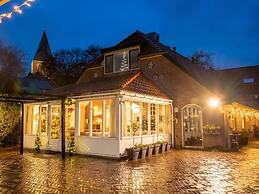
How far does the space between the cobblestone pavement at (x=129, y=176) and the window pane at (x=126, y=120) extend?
1759mm

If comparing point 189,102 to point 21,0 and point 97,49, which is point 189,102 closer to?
point 21,0

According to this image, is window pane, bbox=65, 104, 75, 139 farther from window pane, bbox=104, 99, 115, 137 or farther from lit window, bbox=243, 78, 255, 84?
lit window, bbox=243, 78, 255, 84

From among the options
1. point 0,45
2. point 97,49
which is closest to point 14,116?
point 0,45

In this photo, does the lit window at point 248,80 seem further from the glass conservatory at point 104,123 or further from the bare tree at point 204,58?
the glass conservatory at point 104,123

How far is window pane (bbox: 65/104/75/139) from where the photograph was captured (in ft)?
41.5

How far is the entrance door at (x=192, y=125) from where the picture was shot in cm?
1462

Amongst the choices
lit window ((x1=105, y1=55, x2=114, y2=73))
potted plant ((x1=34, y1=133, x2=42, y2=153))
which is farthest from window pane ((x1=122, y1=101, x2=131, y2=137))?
lit window ((x1=105, y1=55, x2=114, y2=73))

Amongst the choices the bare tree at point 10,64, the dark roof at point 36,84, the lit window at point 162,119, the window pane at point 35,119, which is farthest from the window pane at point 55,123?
the dark roof at point 36,84

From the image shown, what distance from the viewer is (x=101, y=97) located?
1134 cm

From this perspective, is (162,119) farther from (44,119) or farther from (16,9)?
(16,9)

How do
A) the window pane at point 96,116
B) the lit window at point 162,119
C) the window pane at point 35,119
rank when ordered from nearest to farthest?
the window pane at point 96,116 → the lit window at point 162,119 → the window pane at point 35,119

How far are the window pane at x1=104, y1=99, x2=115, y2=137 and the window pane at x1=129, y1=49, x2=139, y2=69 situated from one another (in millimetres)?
5238

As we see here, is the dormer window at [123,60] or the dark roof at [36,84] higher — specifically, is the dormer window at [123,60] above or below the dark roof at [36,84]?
below

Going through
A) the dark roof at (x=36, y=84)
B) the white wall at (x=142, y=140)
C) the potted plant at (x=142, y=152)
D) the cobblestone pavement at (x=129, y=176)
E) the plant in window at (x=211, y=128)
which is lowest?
the cobblestone pavement at (x=129, y=176)
